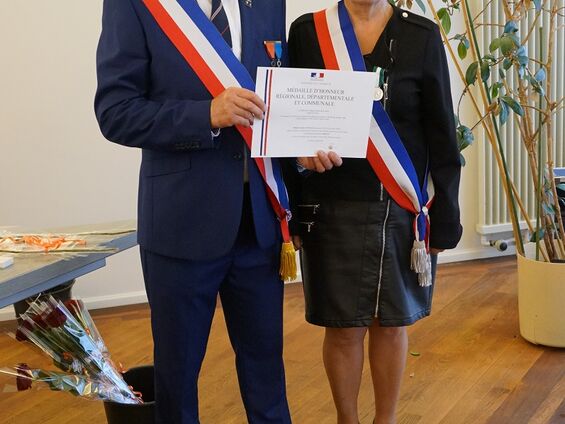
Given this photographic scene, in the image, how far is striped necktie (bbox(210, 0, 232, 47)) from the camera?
57.3 inches

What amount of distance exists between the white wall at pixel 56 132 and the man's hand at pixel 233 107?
79.4 inches

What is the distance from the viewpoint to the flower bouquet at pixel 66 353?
5.56 feet

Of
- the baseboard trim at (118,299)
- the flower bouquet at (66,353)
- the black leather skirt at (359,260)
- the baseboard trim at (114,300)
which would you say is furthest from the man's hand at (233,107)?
the baseboard trim at (114,300)

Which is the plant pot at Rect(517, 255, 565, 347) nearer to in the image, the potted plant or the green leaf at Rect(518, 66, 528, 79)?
the potted plant

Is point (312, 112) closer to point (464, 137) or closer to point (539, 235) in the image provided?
point (464, 137)

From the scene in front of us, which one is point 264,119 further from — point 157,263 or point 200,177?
point 157,263

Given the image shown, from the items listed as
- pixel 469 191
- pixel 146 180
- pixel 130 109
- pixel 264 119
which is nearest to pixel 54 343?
pixel 146 180

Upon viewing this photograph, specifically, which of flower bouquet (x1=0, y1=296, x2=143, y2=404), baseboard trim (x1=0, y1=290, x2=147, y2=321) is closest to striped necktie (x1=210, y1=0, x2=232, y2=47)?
flower bouquet (x1=0, y1=296, x2=143, y2=404)

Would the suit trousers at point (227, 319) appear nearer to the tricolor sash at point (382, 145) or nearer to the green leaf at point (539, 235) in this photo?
the tricolor sash at point (382, 145)

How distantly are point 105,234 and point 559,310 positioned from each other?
5.62ft

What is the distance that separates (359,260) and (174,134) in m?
0.63

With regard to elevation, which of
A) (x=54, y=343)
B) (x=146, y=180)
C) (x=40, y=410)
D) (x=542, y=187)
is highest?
(x=146, y=180)

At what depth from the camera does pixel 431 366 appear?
2.61 m

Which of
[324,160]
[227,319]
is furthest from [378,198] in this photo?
[227,319]
